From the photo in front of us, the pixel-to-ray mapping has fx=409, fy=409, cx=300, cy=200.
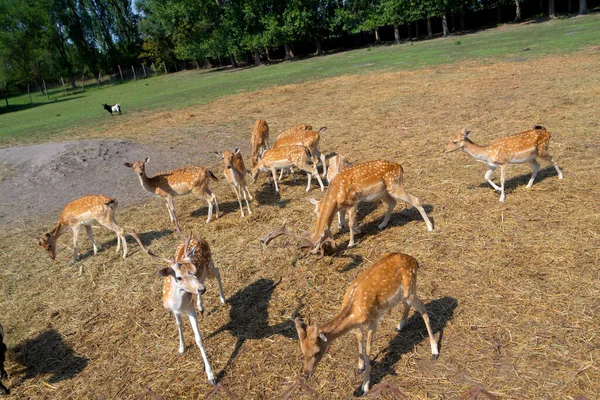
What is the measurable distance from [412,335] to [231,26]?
2089 inches

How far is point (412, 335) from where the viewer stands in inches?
193

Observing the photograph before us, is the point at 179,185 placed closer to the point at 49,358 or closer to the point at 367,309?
the point at 49,358

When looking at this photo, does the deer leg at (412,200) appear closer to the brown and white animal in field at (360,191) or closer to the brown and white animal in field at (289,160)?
the brown and white animal in field at (360,191)

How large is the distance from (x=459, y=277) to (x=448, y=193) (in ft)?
9.64

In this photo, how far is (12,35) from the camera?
51875mm

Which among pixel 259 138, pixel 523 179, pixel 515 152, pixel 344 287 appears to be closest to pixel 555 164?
pixel 523 179

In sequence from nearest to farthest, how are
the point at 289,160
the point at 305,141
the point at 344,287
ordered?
the point at 344,287
the point at 289,160
the point at 305,141

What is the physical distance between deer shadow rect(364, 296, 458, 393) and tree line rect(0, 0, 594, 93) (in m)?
48.1

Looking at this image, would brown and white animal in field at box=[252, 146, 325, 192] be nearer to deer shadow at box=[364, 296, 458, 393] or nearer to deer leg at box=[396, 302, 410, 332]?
deer shadow at box=[364, 296, 458, 393]

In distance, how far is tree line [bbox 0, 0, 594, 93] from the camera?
49188 millimetres

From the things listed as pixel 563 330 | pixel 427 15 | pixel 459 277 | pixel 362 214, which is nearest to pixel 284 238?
pixel 362 214

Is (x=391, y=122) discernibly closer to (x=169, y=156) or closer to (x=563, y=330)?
(x=169, y=156)

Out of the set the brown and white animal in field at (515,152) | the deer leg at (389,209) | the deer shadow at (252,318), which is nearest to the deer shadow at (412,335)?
the deer shadow at (252,318)

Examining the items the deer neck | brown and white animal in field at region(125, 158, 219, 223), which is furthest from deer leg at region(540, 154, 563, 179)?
brown and white animal in field at region(125, 158, 219, 223)
